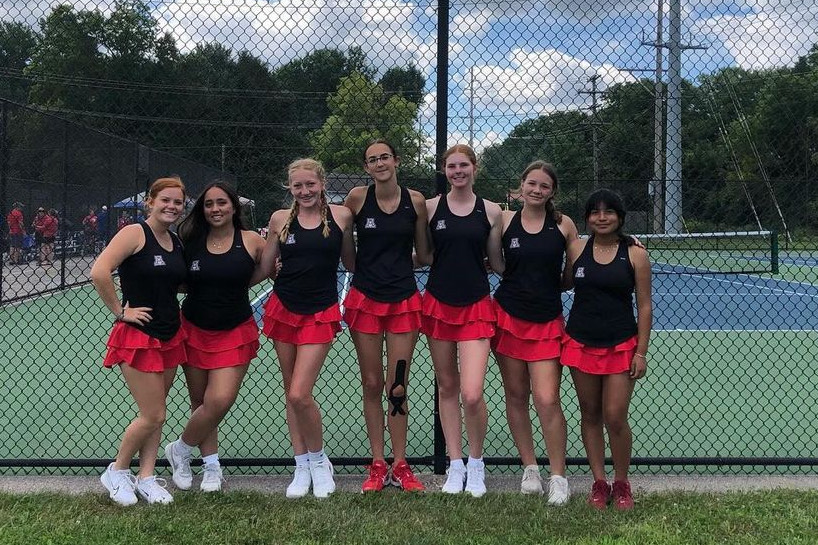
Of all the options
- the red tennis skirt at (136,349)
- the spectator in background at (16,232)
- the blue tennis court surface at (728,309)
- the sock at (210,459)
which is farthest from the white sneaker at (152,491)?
the spectator in background at (16,232)

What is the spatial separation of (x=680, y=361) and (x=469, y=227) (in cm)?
460

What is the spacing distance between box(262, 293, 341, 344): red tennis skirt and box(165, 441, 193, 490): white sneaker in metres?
0.83

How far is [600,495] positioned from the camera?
366 cm

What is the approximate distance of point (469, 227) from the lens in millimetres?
3684

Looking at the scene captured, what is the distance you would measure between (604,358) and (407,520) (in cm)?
118

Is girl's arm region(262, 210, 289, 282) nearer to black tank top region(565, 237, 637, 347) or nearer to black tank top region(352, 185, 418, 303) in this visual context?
black tank top region(352, 185, 418, 303)

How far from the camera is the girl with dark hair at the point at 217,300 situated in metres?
3.73

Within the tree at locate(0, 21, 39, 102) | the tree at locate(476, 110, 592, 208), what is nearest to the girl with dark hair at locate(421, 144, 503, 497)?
the tree at locate(476, 110, 592, 208)

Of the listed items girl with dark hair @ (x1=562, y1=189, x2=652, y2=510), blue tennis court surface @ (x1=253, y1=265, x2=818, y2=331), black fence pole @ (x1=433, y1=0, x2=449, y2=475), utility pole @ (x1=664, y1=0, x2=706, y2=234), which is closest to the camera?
girl with dark hair @ (x1=562, y1=189, x2=652, y2=510)

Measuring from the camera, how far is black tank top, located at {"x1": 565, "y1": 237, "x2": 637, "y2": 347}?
3.52 metres

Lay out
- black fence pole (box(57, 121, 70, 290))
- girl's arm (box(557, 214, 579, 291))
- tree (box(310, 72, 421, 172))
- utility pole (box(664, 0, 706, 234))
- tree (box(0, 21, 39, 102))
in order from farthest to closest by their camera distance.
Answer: black fence pole (box(57, 121, 70, 290)) < tree (box(0, 21, 39, 102)) < tree (box(310, 72, 421, 172)) < utility pole (box(664, 0, 706, 234)) < girl's arm (box(557, 214, 579, 291))

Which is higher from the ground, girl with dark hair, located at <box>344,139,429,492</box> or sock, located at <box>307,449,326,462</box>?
girl with dark hair, located at <box>344,139,429,492</box>

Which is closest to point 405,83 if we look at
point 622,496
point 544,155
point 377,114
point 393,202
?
point 377,114

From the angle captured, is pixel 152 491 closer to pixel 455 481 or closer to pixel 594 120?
pixel 455 481
